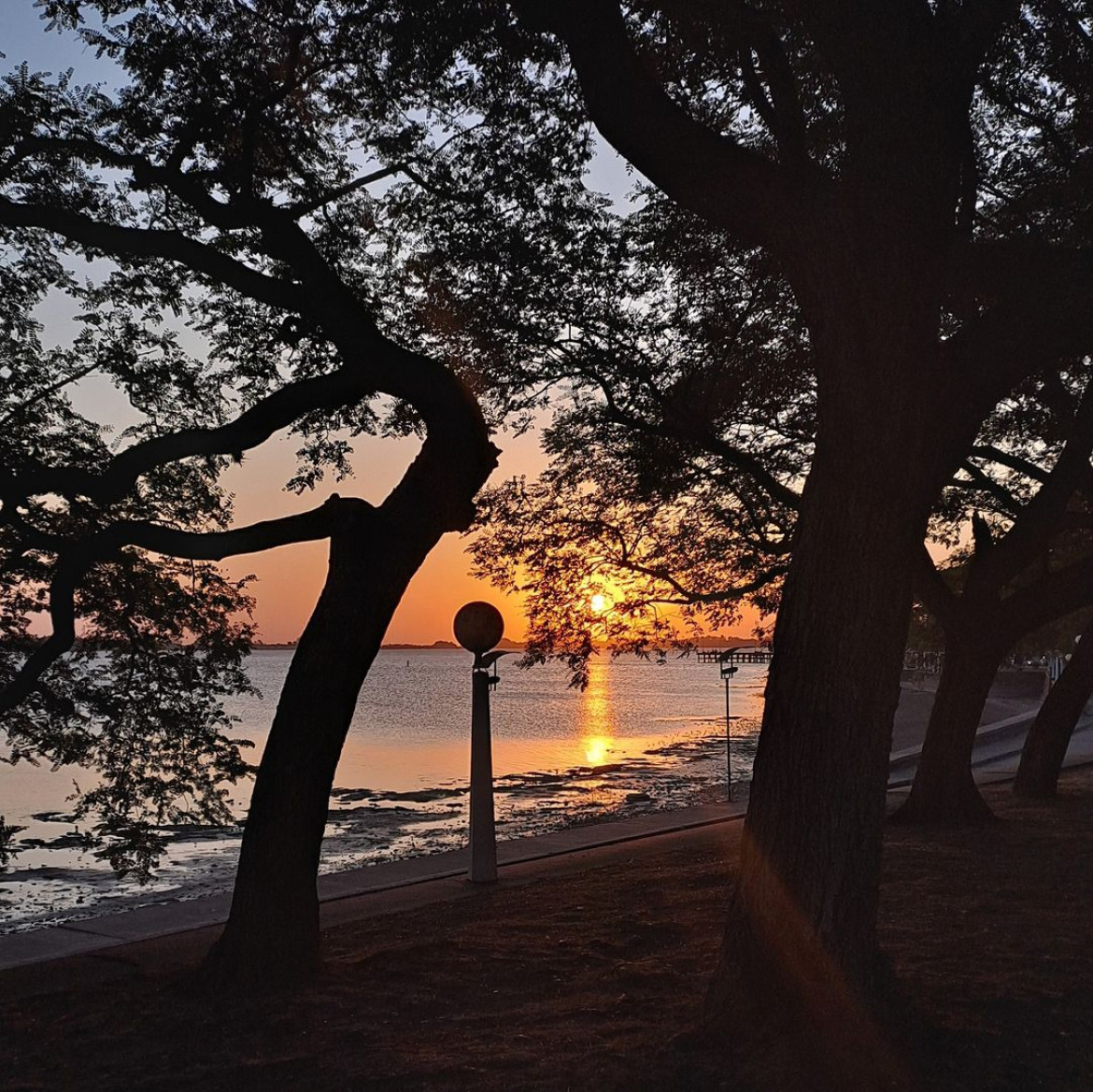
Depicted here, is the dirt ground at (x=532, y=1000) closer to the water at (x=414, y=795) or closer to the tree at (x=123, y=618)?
the tree at (x=123, y=618)

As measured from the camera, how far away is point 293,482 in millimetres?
9719

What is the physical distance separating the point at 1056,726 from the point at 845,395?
12.4m

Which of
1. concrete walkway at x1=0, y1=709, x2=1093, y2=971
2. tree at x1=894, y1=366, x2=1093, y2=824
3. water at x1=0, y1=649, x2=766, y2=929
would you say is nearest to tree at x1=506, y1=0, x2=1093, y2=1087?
concrete walkway at x1=0, y1=709, x2=1093, y2=971

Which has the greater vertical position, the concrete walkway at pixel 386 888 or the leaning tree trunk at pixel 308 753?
the leaning tree trunk at pixel 308 753

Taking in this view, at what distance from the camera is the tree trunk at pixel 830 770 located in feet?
17.5

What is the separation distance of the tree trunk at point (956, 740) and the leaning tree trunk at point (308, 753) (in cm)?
833

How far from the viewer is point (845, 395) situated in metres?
5.59

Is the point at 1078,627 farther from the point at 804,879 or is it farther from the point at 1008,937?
the point at 804,879

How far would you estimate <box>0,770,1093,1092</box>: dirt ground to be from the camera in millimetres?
5266

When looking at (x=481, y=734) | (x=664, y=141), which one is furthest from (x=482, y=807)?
(x=664, y=141)

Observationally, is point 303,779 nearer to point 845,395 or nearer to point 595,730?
point 845,395

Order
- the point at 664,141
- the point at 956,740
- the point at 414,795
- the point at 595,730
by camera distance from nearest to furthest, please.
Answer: the point at 664,141 < the point at 956,740 < the point at 414,795 < the point at 595,730

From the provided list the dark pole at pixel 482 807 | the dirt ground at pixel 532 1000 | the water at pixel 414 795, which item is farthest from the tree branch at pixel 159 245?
the water at pixel 414 795

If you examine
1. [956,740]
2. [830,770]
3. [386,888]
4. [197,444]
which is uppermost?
[197,444]
